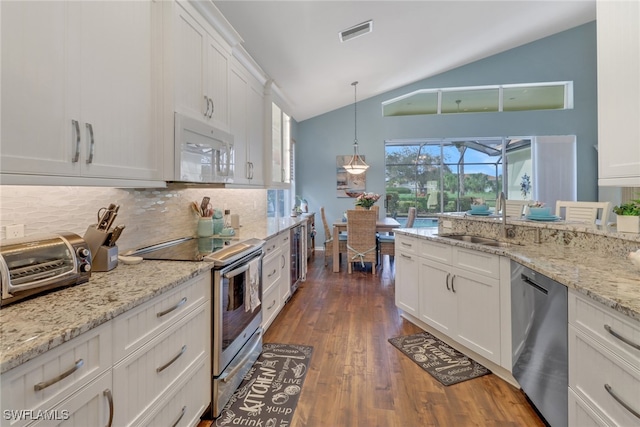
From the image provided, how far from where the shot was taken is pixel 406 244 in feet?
9.86

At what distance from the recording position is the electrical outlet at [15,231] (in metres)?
1.24

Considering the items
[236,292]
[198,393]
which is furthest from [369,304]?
[198,393]

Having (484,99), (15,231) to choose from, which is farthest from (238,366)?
(484,99)

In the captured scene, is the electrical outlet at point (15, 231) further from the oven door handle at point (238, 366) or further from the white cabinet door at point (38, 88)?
the oven door handle at point (238, 366)

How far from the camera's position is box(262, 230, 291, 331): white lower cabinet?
273 cm

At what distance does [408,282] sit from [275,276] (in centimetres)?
132

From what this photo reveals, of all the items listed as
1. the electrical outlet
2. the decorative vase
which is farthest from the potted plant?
the electrical outlet

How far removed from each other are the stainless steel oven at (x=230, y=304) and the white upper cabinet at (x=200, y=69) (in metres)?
0.92

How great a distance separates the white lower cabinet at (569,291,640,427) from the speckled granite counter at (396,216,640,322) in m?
0.06

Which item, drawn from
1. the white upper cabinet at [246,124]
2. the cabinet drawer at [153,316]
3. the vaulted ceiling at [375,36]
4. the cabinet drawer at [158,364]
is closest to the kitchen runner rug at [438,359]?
the cabinet drawer at [158,364]

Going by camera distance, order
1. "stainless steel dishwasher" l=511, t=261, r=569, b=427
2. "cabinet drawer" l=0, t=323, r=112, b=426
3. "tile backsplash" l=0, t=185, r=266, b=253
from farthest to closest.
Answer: "stainless steel dishwasher" l=511, t=261, r=569, b=427
"tile backsplash" l=0, t=185, r=266, b=253
"cabinet drawer" l=0, t=323, r=112, b=426

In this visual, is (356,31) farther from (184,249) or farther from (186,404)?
(186,404)

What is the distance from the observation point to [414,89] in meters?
6.65

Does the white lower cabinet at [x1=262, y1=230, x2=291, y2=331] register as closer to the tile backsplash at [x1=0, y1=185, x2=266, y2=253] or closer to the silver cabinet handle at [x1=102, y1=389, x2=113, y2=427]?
the tile backsplash at [x1=0, y1=185, x2=266, y2=253]
